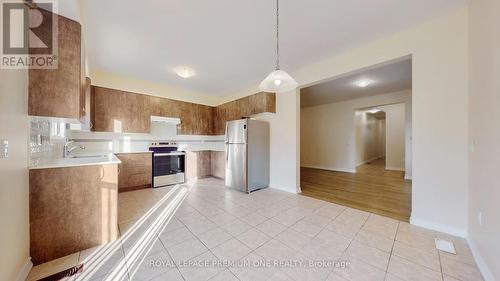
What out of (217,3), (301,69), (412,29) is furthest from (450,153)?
(217,3)

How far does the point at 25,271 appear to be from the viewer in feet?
4.72

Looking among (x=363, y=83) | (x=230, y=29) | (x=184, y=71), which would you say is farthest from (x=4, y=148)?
(x=363, y=83)

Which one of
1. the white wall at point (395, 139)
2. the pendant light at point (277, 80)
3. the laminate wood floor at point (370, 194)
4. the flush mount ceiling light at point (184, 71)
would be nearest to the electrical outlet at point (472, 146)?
the laminate wood floor at point (370, 194)

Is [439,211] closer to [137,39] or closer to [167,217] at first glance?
[167,217]

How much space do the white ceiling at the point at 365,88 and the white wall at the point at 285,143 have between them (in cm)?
117

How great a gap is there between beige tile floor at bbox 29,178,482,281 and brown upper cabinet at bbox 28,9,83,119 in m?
1.43

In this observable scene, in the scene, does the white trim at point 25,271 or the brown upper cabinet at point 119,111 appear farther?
the brown upper cabinet at point 119,111

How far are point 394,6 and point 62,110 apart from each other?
11.8 ft

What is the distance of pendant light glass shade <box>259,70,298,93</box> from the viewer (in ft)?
6.16

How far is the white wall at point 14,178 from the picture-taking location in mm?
1141

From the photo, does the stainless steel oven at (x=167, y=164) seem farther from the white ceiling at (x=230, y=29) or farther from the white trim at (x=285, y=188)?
the white trim at (x=285, y=188)

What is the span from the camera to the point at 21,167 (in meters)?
1.39

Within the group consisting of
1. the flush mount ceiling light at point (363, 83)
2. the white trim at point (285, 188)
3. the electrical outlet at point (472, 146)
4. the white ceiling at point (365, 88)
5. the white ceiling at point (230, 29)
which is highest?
the white ceiling at point (230, 29)

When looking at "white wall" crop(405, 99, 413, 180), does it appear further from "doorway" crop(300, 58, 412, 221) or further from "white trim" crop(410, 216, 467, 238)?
"white trim" crop(410, 216, 467, 238)
